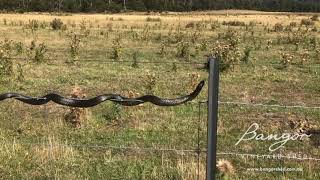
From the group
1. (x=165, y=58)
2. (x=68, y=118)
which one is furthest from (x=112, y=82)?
(x=165, y=58)

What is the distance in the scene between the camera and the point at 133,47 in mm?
18234

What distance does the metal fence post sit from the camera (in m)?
3.95

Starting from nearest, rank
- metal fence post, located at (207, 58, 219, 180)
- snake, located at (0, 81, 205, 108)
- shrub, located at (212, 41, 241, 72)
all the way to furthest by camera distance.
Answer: metal fence post, located at (207, 58, 219, 180), snake, located at (0, 81, 205, 108), shrub, located at (212, 41, 241, 72)

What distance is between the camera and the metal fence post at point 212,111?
3953 mm

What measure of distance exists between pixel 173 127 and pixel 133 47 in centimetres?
1108

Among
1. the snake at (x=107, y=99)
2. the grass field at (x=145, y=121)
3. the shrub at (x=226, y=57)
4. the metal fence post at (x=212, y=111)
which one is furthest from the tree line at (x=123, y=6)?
the metal fence post at (x=212, y=111)

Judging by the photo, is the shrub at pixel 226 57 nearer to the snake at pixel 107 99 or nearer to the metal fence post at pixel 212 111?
the snake at pixel 107 99

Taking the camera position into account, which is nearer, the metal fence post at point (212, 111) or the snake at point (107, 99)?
the metal fence post at point (212, 111)

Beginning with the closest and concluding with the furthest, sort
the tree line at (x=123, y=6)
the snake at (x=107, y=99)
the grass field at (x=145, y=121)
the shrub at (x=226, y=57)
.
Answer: the snake at (x=107, y=99) → the grass field at (x=145, y=121) → the shrub at (x=226, y=57) → the tree line at (x=123, y=6)

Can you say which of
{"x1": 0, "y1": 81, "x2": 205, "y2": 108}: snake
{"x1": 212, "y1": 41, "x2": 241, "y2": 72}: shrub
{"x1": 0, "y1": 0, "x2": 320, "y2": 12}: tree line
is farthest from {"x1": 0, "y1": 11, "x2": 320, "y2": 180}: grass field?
{"x1": 0, "y1": 0, "x2": 320, "y2": 12}: tree line

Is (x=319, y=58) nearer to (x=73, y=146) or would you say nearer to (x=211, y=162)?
(x=73, y=146)

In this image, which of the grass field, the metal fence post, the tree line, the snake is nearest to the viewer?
the metal fence post

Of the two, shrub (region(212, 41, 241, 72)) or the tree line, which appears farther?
the tree line

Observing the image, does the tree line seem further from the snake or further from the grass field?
the snake
